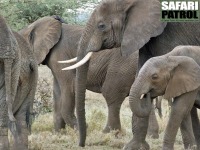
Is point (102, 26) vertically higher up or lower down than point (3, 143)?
higher up

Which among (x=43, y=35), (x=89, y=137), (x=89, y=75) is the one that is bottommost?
(x=89, y=137)

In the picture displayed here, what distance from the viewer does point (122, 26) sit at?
301 inches

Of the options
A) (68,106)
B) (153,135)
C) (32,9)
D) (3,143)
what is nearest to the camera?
(3,143)

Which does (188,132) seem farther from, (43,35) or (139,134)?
(43,35)

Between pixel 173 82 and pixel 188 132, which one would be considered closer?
pixel 173 82

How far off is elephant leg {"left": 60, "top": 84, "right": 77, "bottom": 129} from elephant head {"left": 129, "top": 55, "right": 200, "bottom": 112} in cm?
302

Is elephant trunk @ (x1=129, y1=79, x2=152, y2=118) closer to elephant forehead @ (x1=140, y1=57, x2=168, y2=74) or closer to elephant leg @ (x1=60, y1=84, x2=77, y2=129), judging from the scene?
elephant forehead @ (x1=140, y1=57, x2=168, y2=74)

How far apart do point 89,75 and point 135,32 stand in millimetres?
2499

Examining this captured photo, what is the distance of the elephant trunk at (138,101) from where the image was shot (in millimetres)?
6715

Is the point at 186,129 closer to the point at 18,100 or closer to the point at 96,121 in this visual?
the point at 18,100

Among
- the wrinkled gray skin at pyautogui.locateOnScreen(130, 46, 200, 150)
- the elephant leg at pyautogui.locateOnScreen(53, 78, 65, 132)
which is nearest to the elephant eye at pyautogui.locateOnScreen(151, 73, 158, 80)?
the wrinkled gray skin at pyautogui.locateOnScreen(130, 46, 200, 150)

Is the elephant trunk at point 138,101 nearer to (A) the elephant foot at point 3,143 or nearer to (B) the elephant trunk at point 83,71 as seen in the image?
(B) the elephant trunk at point 83,71

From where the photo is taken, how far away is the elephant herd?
22.2 ft

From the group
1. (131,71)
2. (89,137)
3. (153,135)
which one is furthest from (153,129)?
(89,137)
